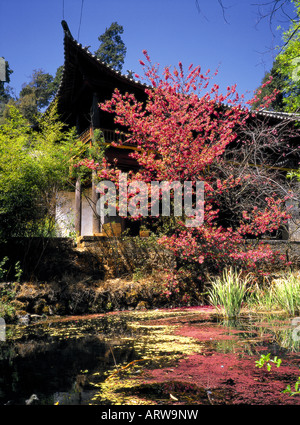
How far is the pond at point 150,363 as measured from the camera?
2.02 m

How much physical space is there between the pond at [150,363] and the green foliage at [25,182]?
9.39ft

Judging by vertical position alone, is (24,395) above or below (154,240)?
below

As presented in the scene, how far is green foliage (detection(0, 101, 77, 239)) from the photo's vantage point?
696 cm

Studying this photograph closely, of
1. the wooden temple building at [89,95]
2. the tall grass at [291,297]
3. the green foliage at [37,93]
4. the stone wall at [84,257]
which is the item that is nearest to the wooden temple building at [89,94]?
→ the wooden temple building at [89,95]

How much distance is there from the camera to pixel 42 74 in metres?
29.8

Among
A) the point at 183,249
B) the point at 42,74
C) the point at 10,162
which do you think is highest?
the point at 42,74

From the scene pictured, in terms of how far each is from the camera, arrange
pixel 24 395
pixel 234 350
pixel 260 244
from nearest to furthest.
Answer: pixel 24 395 → pixel 234 350 → pixel 260 244

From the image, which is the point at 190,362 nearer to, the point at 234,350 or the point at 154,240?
the point at 234,350

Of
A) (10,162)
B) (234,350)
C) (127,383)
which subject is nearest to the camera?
(127,383)

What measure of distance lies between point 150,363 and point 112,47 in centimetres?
3109

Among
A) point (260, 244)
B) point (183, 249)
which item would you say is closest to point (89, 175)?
point (183, 249)

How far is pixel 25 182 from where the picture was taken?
7172 millimetres

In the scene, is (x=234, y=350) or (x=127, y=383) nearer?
(x=127, y=383)

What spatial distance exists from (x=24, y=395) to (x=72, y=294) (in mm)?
4855
